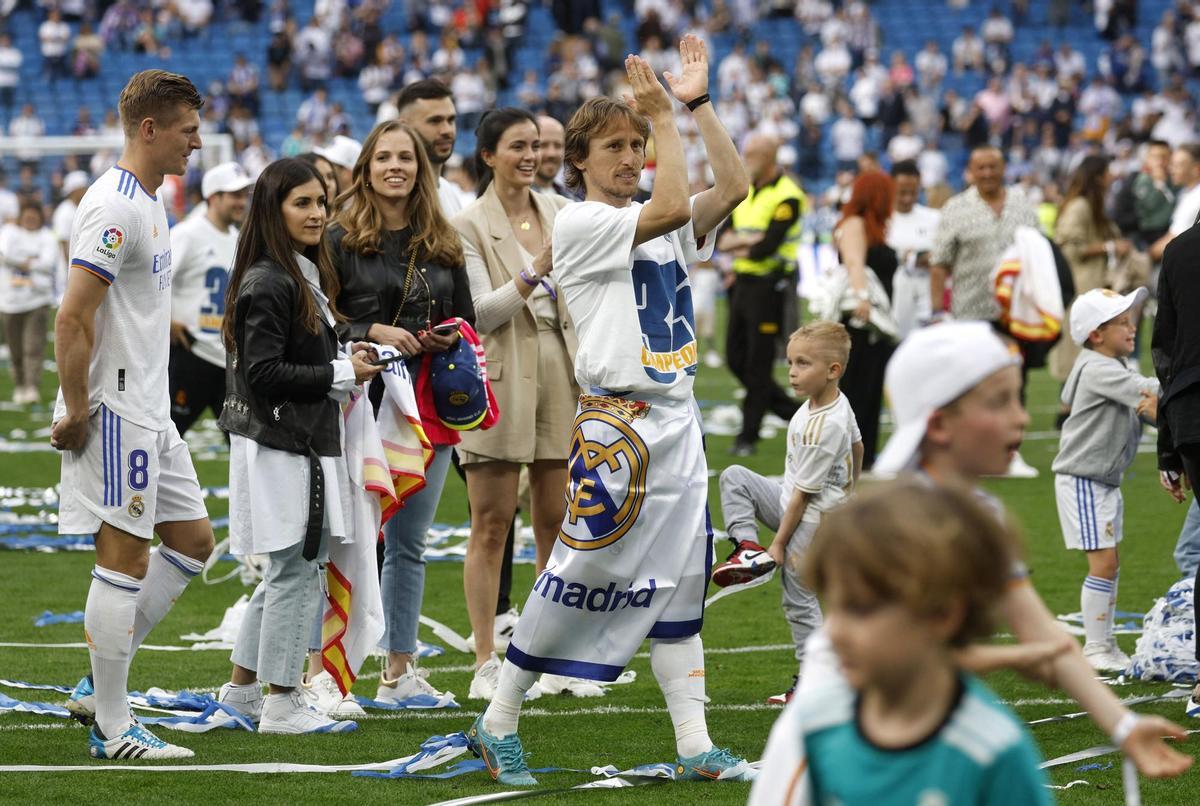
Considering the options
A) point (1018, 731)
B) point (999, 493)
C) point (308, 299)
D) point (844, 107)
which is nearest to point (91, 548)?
point (308, 299)

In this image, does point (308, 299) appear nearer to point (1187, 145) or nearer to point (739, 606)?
point (739, 606)

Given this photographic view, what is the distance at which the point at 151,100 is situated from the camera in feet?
19.1

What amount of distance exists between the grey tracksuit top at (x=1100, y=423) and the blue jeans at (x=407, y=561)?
252 cm

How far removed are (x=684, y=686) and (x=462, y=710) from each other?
152cm

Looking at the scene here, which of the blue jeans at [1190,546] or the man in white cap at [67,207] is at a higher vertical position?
the man in white cap at [67,207]

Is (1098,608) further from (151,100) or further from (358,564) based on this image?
(151,100)

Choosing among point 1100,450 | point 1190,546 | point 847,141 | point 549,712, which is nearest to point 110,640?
point 549,712

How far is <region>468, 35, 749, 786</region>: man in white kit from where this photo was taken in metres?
5.30

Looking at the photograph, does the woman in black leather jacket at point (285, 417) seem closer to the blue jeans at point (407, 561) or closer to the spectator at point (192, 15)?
the blue jeans at point (407, 561)

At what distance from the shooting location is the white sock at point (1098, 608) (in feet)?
24.1

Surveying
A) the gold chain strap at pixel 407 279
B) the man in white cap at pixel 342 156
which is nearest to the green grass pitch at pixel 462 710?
the gold chain strap at pixel 407 279

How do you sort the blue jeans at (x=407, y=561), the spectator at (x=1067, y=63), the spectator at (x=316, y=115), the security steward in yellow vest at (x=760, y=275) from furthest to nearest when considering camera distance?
the spectator at (x=1067, y=63), the spectator at (x=316, y=115), the security steward in yellow vest at (x=760, y=275), the blue jeans at (x=407, y=561)

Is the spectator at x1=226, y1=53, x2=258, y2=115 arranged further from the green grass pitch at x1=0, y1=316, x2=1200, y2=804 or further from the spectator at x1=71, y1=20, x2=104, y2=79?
the green grass pitch at x1=0, y1=316, x2=1200, y2=804

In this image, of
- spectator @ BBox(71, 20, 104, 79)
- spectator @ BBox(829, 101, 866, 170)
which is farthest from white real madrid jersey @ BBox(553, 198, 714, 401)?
spectator @ BBox(71, 20, 104, 79)
